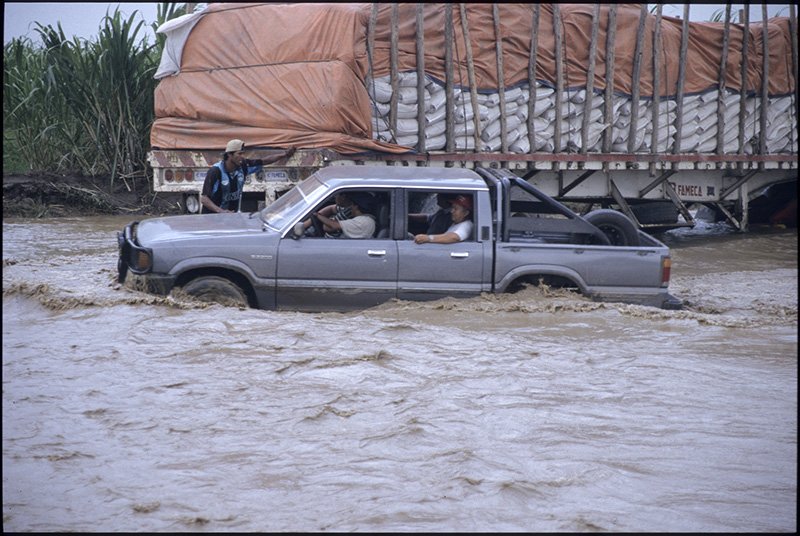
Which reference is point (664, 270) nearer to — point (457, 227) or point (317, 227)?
point (457, 227)

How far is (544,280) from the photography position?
25.9 ft

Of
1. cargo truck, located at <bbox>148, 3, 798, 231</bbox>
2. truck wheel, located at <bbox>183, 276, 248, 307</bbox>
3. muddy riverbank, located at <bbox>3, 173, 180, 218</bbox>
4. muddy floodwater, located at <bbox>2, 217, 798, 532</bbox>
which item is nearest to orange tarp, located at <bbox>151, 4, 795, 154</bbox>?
cargo truck, located at <bbox>148, 3, 798, 231</bbox>

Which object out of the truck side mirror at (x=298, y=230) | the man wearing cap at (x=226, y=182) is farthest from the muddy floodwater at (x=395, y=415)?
the man wearing cap at (x=226, y=182)

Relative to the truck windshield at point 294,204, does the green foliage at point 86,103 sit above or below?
above

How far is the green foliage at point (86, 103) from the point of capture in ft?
45.7

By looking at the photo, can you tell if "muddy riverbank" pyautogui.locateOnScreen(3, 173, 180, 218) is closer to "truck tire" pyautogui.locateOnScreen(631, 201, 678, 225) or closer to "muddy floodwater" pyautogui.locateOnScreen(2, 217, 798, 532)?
"muddy floodwater" pyautogui.locateOnScreen(2, 217, 798, 532)

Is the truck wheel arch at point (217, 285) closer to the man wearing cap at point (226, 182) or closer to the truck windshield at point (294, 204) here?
the truck windshield at point (294, 204)

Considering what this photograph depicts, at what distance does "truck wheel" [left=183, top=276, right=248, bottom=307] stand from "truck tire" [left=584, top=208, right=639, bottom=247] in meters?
3.13

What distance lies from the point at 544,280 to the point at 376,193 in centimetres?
157

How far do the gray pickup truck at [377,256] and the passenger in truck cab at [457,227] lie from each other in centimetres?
4

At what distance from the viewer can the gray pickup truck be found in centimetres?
740

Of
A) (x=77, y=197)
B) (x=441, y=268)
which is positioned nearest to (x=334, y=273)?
(x=441, y=268)

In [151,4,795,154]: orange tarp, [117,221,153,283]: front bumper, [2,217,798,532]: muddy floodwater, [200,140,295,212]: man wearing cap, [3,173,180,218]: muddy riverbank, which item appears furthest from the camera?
[3,173,180,218]: muddy riverbank

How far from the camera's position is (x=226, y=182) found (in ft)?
30.8
